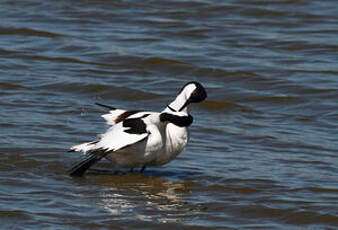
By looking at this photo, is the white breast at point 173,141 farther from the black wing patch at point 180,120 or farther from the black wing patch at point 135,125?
the black wing patch at point 180,120

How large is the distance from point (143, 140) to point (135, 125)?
16cm

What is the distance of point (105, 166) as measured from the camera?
9.62 m

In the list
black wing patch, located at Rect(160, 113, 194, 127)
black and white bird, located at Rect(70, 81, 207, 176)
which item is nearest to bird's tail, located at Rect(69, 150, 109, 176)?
black and white bird, located at Rect(70, 81, 207, 176)

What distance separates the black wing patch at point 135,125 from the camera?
8.64 meters

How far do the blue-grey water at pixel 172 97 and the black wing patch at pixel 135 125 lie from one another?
0.56 metres

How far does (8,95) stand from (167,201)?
425 centimetres

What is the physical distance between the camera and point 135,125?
8.70m

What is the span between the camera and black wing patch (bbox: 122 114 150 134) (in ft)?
28.3

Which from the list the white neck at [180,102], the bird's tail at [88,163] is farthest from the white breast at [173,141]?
the bird's tail at [88,163]

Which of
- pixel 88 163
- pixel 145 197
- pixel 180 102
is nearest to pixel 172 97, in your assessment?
pixel 180 102

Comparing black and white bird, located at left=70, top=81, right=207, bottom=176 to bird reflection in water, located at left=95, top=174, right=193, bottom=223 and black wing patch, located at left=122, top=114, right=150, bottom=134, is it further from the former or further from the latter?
bird reflection in water, located at left=95, top=174, right=193, bottom=223

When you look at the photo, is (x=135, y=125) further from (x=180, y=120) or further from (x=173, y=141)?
(x=180, y=120)

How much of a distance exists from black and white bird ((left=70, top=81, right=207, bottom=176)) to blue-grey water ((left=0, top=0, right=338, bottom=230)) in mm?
229

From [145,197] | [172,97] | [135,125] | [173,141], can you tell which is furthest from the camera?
[172,97]
